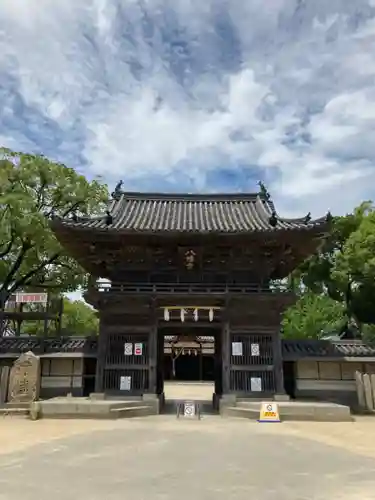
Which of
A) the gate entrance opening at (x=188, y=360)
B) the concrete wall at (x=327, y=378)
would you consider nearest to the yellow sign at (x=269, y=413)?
the concrete wall at (x=327, y=378)

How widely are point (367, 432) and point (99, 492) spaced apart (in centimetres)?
946

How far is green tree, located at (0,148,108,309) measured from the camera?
2545 cm

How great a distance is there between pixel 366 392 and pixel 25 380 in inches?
545

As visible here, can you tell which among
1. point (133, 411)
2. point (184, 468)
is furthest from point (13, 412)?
point (184, 468)

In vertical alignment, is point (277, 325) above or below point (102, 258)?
below

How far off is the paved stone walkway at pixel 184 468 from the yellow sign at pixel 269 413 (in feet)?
9.24

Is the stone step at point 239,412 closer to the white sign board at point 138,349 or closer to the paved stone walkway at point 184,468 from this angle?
the paved stone walkway at point 184,468

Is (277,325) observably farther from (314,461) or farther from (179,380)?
(179,380)

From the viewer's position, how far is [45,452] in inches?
374

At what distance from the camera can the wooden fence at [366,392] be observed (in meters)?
17.7

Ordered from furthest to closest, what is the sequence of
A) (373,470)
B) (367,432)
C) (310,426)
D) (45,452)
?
(310,426)
(367,432)
(45,452)
(373,470)

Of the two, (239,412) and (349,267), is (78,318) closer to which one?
(349,267)

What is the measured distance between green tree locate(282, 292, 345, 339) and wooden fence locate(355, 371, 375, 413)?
23.9m

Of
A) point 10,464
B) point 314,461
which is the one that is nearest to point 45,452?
point 10,464
